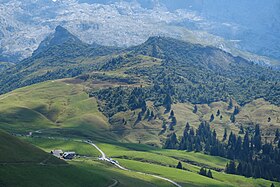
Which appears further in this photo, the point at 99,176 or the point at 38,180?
the point at 99,176

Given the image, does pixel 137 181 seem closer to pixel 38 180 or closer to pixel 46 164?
pixel 46 164

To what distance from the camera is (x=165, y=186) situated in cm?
18662

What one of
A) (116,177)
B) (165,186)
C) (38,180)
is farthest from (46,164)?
(165,186)

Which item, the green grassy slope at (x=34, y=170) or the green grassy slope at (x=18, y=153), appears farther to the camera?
the green grassy slope at (x=18, y=153)

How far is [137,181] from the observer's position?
17288 cm

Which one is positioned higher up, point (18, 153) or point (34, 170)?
point (18, 153)

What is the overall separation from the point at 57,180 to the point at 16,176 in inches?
550

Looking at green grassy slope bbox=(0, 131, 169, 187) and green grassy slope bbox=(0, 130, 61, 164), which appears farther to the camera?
green grassy slope bbox=(0, 130, 61, 164)

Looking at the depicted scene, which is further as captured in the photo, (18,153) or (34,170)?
(18,153)

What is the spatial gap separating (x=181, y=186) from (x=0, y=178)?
96060 mm

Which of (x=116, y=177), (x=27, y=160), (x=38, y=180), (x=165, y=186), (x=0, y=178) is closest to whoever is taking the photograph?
(x=0, y=178)

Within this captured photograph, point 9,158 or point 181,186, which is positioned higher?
point 9,158

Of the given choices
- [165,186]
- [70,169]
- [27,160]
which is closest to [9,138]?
[27,160]

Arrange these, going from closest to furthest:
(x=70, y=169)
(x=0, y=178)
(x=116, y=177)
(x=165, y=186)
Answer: (x=0, y=178) → (x=70, y=169) → (x=116, y=177) → (x=165, y=186)
